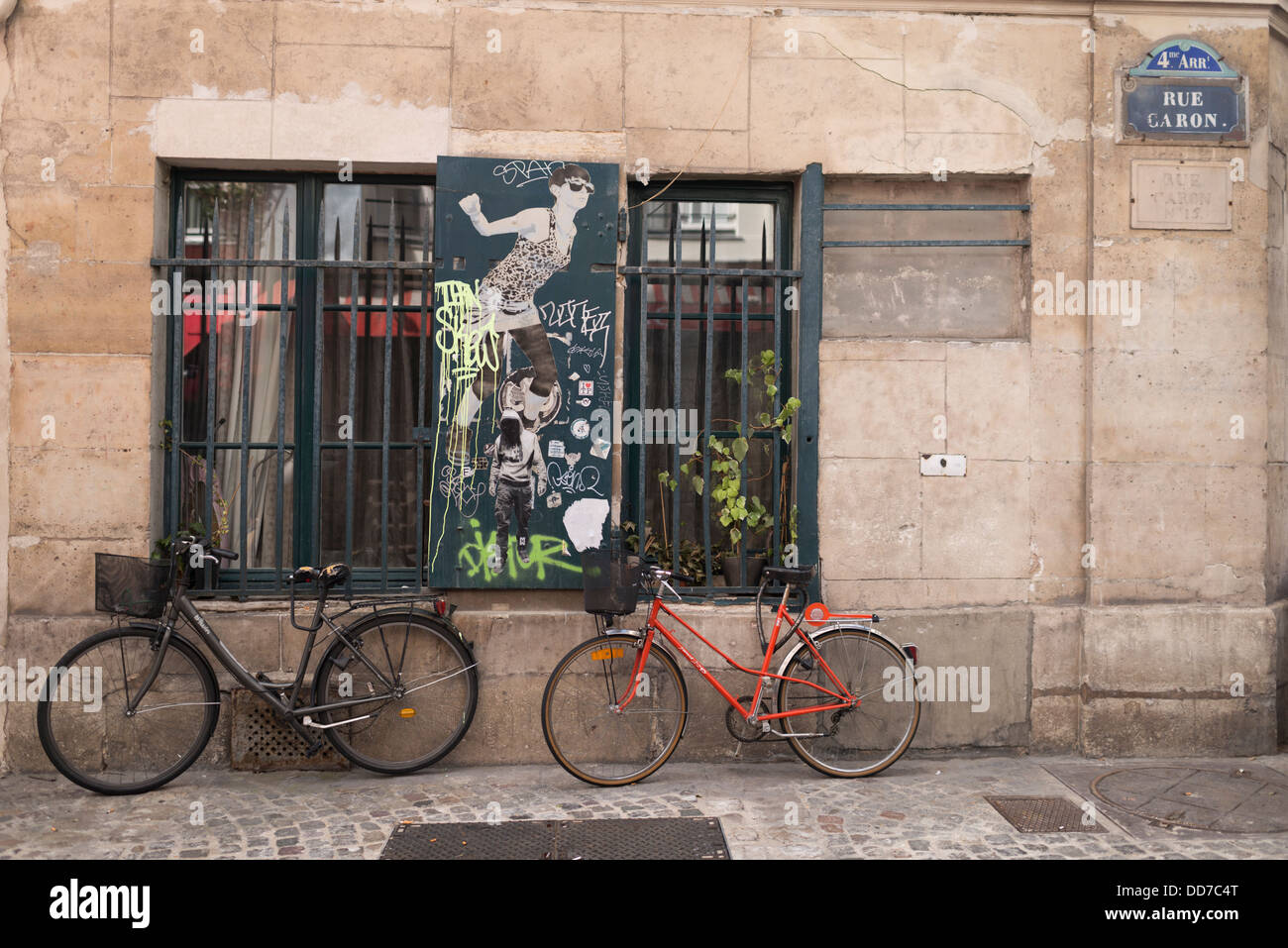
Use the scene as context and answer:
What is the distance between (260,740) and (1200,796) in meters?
4.80

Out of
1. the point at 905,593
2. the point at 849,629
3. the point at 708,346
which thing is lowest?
the point at 849,629

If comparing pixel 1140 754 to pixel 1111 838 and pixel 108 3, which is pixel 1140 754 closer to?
pixel 1111 838

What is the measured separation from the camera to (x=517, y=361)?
5.87 metres

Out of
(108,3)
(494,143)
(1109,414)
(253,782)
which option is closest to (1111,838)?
(1109,414)

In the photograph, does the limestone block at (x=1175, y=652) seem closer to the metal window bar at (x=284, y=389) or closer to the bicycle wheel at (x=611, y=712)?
the bicycle wheel at (x=611, y=712)

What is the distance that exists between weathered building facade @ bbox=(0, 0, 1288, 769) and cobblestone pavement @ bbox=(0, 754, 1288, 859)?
0.40m

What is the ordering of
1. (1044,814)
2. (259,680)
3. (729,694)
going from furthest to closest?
(729,694), (259,680), (1044,814)

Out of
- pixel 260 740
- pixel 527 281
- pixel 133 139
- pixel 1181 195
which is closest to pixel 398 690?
pixel 260 740

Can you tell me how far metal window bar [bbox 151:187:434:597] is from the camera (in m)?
5.87

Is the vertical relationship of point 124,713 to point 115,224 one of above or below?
below

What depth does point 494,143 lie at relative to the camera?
590 cm

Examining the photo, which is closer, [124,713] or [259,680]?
[124,713]

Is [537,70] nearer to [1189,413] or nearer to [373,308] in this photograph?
[373,308]

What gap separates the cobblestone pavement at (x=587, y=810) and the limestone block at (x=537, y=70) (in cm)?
358
